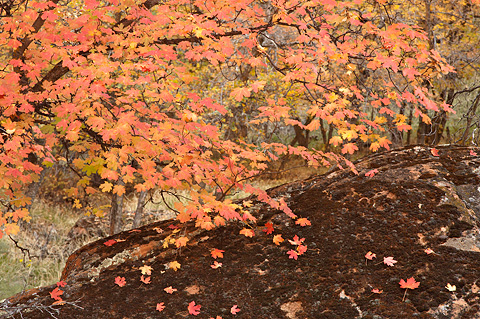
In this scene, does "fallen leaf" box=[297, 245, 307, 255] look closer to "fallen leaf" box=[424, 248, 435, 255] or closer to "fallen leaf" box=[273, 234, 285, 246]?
"fallen leaf" box=[273, 234, 285, 246]

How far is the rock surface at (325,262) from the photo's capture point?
8.75ft

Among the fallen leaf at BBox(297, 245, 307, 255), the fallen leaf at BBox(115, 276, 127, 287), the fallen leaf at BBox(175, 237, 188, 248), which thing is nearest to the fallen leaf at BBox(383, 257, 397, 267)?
the fallen leaf at BBox(297, 245, 307, 255)

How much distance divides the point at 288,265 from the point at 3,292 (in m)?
5.46

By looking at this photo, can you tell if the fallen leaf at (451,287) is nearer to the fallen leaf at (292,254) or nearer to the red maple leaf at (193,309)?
the fallen leaf at (292,254)

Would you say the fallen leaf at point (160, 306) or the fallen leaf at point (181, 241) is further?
the fallen leaf at point (181, 241)

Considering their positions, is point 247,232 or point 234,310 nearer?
point 234,310

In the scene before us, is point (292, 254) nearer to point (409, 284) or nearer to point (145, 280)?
point (409, 284)

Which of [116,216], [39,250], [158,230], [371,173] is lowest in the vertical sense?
[39,250]

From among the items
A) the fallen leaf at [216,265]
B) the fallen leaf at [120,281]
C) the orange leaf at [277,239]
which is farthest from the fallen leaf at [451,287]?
the fallen leaf at [120,281]

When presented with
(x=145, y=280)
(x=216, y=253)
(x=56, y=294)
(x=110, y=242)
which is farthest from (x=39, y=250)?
(x=216, y=253)

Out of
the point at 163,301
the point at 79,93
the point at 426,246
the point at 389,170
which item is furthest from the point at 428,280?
the point at 79,93

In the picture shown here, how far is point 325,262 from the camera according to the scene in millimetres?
Answer: 3008

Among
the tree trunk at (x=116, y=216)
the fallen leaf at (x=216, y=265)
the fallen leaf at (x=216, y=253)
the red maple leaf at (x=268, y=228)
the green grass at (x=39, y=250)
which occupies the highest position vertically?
the red maple leaf at (x=268, y=228)

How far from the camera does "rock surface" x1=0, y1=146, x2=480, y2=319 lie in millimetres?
2666
